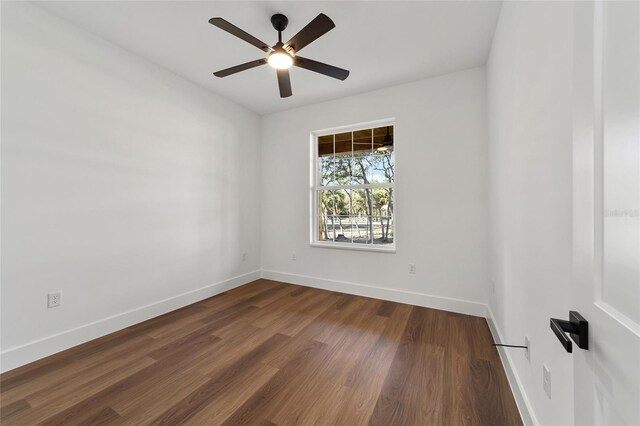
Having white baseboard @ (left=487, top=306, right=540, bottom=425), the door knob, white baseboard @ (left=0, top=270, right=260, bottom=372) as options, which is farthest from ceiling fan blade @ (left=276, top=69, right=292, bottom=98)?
white baseboard @ (left=487, top=306, right=540, bottom=425)

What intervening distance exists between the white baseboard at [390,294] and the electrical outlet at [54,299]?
95.8 inches

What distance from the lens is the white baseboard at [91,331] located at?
182cm

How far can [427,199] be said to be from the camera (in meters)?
2.94

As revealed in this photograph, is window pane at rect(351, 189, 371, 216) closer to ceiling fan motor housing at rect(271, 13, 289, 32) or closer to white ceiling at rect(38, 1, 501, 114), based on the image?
white ceiling at rect(38, 1, 501, 114)

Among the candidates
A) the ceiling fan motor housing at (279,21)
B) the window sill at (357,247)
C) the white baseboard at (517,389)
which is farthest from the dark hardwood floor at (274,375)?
the ceiling fan motor housing at (279,21)

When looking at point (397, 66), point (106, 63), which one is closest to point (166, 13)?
point (106, 63)

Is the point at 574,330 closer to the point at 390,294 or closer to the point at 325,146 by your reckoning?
the point at 390,294

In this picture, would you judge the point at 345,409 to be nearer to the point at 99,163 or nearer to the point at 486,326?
the point at 486,326

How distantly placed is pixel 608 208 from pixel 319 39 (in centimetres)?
247

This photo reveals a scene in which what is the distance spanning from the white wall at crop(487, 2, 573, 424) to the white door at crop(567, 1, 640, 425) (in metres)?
0.39

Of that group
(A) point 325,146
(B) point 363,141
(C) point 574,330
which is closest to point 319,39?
(B) point 363,141

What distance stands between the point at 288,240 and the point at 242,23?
Answer: 2.75 metres

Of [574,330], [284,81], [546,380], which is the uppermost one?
[284,81]

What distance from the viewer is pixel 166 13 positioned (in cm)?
201
